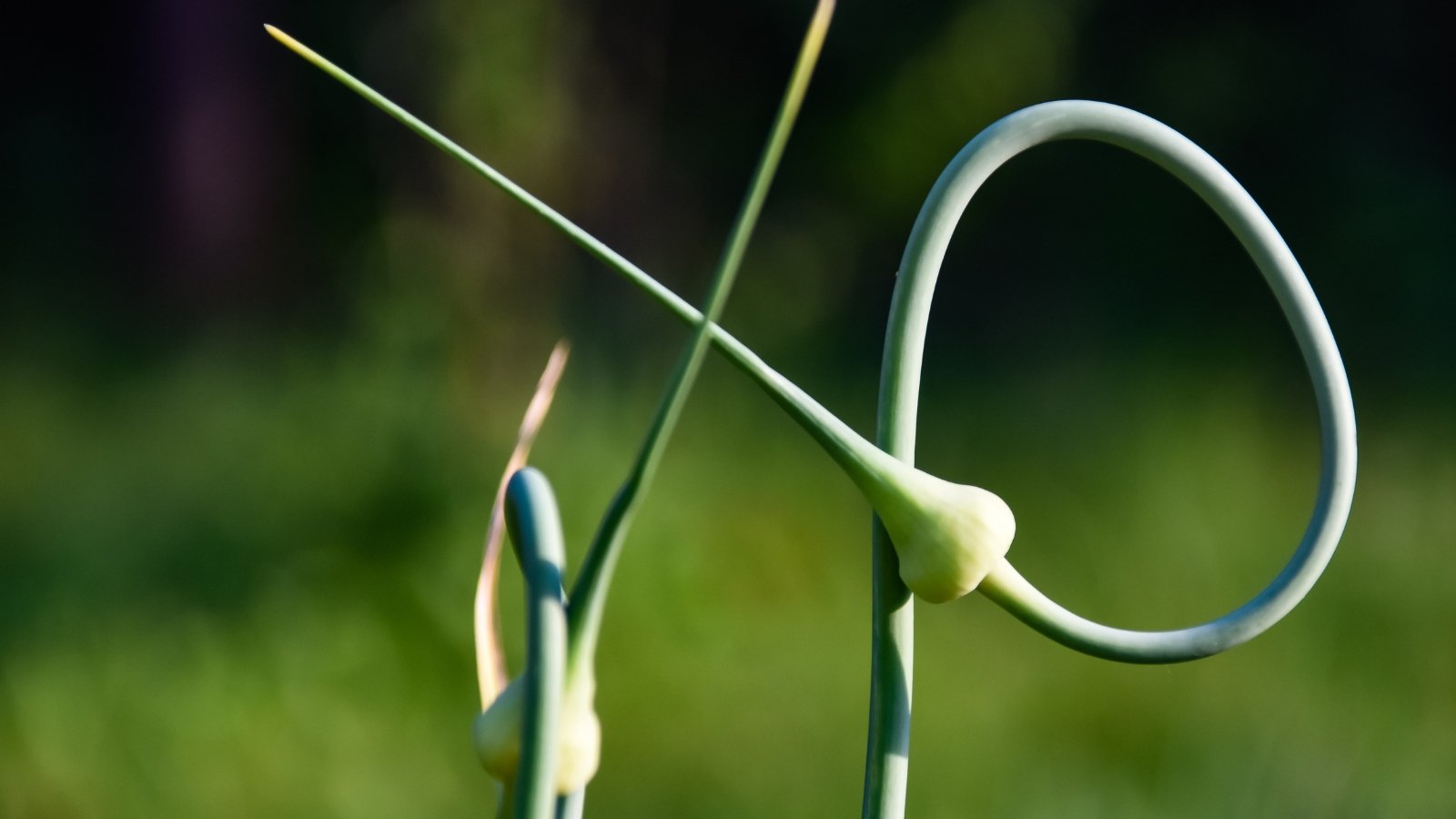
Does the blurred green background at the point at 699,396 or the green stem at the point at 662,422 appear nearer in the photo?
the green stem at the point at 662,422

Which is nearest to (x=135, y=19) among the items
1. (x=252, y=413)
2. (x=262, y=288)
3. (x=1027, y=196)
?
(x=262, y=288)

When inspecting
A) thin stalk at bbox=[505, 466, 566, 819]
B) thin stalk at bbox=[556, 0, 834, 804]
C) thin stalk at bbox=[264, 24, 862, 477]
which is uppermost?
thin stalk at bbox=[264, 24, 862, 477]

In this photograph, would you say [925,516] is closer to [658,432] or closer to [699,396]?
[658,432]

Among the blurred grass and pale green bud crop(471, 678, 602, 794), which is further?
the blurred grass

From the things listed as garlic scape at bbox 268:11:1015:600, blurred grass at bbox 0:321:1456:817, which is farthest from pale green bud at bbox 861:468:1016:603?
blurred grass at bbox 0:321:1456:817

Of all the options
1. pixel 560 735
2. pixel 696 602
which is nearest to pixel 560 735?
pixel 560 735

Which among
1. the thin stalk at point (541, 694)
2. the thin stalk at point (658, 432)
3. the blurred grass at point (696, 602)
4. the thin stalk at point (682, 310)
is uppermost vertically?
the blurred grass at point (696, 602)

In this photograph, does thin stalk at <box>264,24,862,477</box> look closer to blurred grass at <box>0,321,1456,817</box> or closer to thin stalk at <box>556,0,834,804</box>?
thin stalk at <box>556,0,834,804</box>

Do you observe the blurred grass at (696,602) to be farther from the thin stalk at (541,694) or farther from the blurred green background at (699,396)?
the thin stalk at (541,694)

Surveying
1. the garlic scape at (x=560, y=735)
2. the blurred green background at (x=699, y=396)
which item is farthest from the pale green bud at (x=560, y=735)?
the blurred green background at (x=699, y=396)
